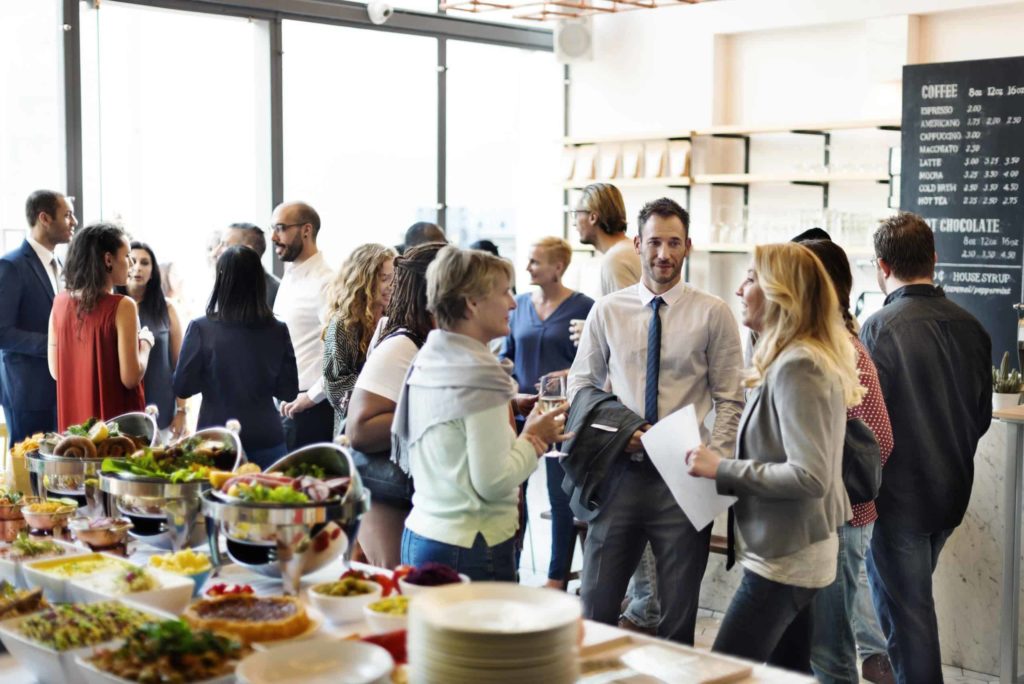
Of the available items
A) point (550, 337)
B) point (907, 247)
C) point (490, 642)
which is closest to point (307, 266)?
point (550, 337)

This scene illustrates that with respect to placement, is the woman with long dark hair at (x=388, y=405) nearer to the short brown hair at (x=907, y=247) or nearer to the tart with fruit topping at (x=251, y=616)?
the tart with fruit topping at (x=251, y=616)

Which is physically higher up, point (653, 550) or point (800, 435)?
point (800, 435)

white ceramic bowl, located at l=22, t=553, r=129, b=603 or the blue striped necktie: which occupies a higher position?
the blue striped necktie

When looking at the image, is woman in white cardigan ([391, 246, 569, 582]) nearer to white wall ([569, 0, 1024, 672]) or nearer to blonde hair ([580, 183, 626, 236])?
blonde hair ([580, 183, 626, 236])

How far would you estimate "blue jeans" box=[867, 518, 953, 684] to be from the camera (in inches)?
150

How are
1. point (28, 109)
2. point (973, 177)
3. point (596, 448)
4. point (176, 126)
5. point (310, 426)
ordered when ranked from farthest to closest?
1. point (176, 126)
2. point (973, 177)
3. point (28, 109)
4. point (310, 426)
5. point (596, 448)

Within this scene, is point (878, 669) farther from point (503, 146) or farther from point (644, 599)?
point (503, 146)

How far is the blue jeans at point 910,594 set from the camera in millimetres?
3812

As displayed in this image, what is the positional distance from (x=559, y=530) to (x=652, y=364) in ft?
5.76

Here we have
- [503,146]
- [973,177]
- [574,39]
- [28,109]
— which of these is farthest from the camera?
[503,146]

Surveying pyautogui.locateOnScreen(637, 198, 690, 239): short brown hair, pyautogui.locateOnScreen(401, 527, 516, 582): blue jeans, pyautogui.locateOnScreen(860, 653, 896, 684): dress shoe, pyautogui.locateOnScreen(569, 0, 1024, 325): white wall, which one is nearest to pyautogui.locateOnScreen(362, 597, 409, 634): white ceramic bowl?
pyautogui.locateOnScreen(401, 527, 516, 582): blue jeans

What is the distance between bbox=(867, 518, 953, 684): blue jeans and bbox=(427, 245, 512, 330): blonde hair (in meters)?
1.74

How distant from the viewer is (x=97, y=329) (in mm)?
4367

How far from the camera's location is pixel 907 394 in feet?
12.3
